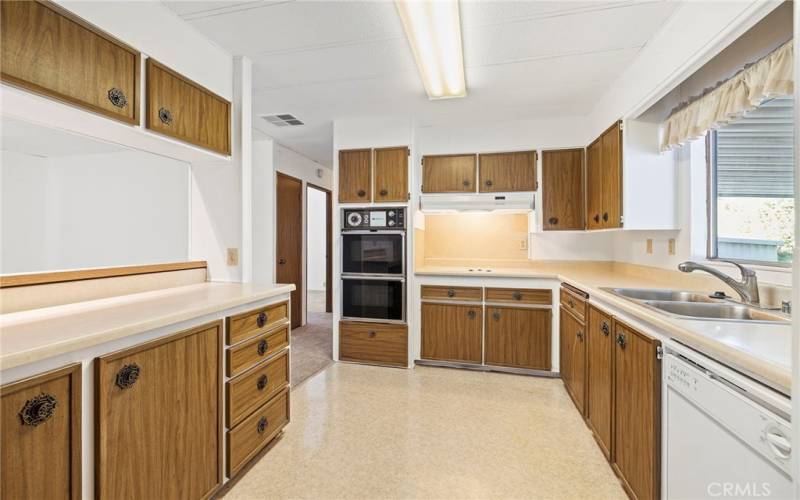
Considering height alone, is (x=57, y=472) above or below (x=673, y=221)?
below

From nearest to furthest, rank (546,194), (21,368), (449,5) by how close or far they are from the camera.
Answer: (21,368), (449,5), (546,194)

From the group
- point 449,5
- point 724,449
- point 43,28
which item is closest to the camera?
point 724,449

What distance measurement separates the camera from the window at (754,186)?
5.60 ft

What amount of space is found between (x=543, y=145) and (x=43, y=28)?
11.2 ft

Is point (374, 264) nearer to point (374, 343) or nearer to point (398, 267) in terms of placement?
point (398, 267)

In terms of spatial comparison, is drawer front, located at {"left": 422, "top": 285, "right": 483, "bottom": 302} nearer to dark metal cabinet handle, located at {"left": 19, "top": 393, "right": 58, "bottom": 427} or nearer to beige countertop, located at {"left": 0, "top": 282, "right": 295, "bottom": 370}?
beige countertop, located at {"left": 0, "top": 282, "right": 295, "bottom": 370}

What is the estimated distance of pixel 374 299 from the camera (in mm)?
3412

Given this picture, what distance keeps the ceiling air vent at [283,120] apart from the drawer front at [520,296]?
99.4 inches

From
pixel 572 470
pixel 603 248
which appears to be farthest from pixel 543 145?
pixel 572 470

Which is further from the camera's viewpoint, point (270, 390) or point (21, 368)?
point (270, 390)

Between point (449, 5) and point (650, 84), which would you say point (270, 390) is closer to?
point (449, 5)

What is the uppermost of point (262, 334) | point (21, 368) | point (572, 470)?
point (21, 368)

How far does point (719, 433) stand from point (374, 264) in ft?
8.84

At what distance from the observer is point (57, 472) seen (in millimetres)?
968
